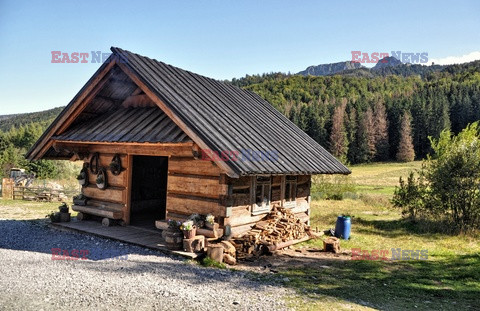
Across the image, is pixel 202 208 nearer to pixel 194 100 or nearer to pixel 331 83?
pixel 194 100

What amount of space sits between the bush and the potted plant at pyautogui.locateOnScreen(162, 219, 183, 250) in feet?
42.2

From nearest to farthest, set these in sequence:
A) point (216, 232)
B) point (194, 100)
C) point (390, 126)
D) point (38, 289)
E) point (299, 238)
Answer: point (38, 289) → point (216, 232) → point (194, 100) → point (299, 238) → point (390, 126)

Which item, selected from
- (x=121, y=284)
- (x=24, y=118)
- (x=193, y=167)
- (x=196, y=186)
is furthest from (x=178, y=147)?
(x=24, y=118)

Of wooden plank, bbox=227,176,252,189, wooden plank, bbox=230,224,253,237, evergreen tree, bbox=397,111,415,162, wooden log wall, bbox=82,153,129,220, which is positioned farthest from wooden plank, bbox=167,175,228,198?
evergreen tree, bbox=397,111,415,162

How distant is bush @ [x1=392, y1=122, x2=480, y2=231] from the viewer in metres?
15.5

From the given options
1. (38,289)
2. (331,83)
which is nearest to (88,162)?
(38,289)

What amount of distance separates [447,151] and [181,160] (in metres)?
13.0

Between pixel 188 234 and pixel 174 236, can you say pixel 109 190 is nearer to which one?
pixel 174 236

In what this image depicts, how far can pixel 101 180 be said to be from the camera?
11.9 metres

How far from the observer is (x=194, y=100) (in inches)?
435

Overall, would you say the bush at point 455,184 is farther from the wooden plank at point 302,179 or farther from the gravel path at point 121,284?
the gravel path at point 121,284

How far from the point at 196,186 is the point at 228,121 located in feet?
7.73

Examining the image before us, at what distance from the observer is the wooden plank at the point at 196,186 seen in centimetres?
965

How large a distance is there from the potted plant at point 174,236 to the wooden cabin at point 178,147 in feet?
3.25
